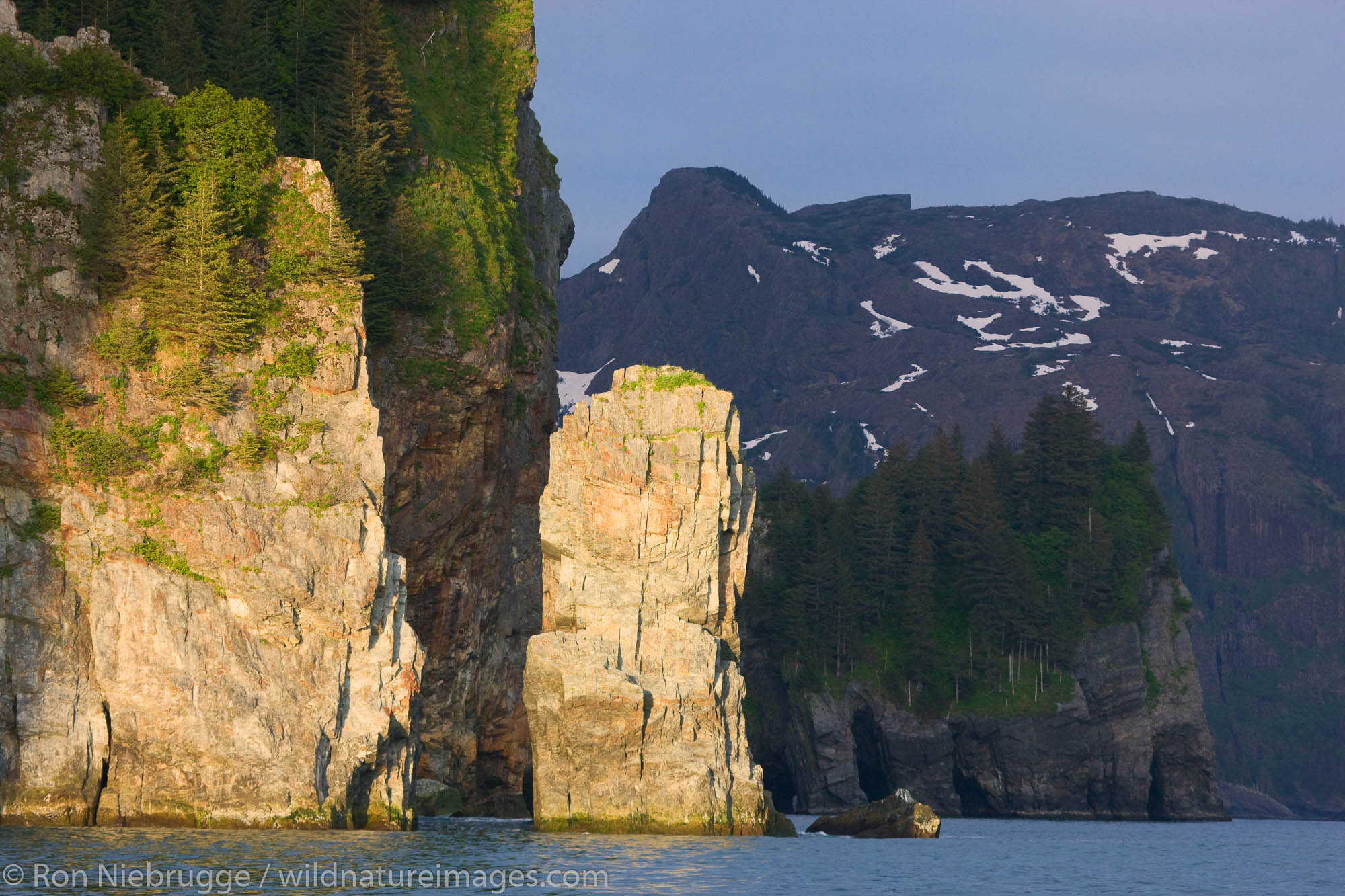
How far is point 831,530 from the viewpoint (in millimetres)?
118938

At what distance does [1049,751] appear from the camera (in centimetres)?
10600

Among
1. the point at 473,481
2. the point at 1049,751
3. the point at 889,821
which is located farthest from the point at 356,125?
the point at 1049,751

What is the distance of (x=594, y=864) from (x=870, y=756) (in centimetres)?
6743

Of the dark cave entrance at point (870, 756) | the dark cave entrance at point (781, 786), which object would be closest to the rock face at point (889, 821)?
the dark cave entrance at point (870, 756)

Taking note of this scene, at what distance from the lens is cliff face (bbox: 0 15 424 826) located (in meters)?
51.9

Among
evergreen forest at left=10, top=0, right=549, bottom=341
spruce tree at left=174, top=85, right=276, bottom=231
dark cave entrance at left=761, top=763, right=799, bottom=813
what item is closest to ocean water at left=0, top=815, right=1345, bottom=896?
evergreen forest at left=10, top=0, right=549, bottom=341

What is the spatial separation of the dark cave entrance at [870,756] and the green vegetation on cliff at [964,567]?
3.00 m

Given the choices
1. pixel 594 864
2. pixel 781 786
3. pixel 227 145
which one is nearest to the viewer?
pixel 594 864

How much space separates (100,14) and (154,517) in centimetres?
2365

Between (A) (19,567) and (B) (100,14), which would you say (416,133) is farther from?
(A) (19,567)

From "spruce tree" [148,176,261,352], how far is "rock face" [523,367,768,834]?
49.8ft

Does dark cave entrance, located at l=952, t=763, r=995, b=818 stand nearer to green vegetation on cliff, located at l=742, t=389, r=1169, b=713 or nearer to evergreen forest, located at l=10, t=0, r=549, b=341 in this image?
green vegetation on cliff, located at l=742, t=389, r=1169, b=713

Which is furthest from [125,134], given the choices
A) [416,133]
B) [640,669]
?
[640,669]

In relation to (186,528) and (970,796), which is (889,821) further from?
(970,796)
